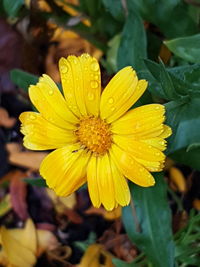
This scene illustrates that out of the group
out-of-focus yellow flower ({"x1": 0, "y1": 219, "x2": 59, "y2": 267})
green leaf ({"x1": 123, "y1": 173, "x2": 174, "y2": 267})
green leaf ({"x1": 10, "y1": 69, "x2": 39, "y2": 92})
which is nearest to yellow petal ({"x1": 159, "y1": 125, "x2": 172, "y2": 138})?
green leaf ({"x1": 123, "y1": 173, "x2": 174, "y2": 267})

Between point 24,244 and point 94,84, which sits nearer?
point 94,84

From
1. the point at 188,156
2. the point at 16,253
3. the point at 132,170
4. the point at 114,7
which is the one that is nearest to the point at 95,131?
the point at 132,170

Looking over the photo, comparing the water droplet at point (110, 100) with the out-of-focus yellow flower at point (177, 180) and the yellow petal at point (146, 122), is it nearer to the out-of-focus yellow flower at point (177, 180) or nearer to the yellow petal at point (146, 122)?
the yellow petal at point (146, 122)

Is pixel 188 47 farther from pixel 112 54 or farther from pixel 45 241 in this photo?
pixel 45 241

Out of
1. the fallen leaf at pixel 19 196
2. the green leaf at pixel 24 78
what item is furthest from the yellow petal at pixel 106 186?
the fallen leaf at pixel 19 196

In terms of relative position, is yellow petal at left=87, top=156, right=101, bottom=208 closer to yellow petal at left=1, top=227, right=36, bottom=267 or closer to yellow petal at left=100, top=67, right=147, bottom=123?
yellow petal at left=100, top=67, right=147, bottom=123

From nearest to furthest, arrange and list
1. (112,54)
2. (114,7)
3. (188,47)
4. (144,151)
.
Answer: (144,151)
(188,47)
(114,7)
(112,54)

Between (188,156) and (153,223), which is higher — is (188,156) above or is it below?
above

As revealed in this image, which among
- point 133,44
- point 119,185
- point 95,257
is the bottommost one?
point 95,257
